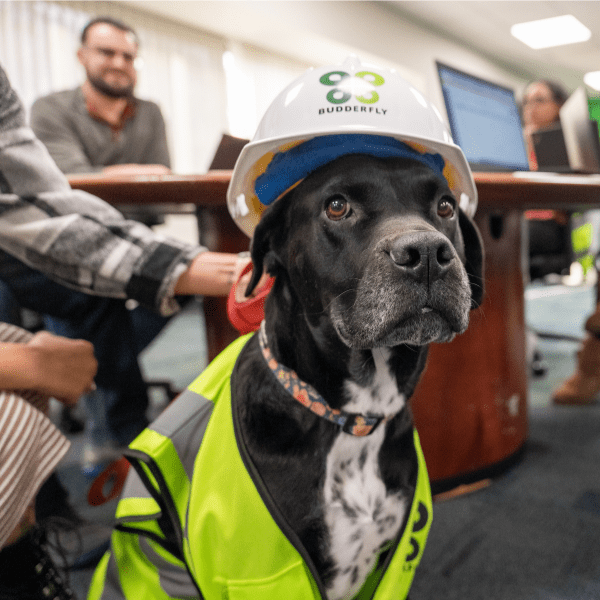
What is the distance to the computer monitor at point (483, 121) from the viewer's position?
5.79 feet

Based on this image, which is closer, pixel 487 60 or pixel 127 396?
pixel 127 396

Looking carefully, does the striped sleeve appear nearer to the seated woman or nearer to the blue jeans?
the seated woman

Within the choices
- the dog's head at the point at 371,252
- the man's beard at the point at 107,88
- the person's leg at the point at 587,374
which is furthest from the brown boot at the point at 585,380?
the man's beard at the point at 107,88

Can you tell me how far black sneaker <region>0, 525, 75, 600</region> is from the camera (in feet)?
2.80

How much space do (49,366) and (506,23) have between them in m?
7.88

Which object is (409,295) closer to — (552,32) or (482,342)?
(482,342)

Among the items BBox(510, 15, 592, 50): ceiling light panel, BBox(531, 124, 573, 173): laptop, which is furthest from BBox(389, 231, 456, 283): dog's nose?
BBox(510, 15, 592, 50): ceiling light panel

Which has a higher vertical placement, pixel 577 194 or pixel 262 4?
pixel 262 4

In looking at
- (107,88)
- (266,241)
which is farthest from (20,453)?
(107,88)

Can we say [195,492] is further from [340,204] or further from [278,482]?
[340,204]

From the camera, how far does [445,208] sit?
0.82 m

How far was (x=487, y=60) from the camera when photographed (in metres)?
8.30

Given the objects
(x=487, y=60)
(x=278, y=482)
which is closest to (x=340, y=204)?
(x=278, y=482)

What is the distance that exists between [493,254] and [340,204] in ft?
2.88
